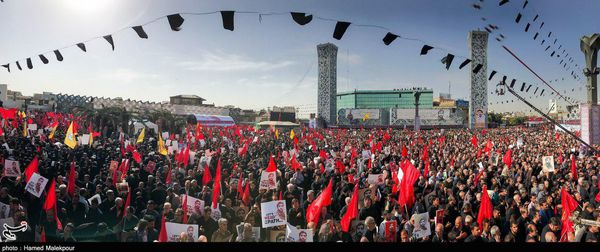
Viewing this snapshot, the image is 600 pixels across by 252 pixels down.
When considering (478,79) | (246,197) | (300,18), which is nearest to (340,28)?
(300,18)

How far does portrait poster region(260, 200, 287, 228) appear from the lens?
5688 millimetres

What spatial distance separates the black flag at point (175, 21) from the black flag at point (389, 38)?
11.2ft

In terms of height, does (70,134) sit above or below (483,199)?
above

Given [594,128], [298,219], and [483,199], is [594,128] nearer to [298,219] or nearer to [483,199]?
[483,199]

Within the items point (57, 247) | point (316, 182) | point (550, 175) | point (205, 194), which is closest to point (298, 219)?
point (205, 194)

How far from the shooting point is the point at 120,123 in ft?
83.3

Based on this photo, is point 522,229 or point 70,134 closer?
point 522,229

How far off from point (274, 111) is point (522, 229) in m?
56.8

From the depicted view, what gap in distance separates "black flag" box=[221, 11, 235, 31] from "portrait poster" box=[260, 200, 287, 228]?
2.70 m

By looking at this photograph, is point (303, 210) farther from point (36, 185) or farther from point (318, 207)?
point (36, 185)

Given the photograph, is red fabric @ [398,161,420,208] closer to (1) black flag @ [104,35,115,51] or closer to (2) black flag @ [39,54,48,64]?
(1) black flag @ [104,35,115,51]

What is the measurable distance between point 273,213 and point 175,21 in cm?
327

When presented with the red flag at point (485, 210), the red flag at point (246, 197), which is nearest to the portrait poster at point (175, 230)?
the red flag at point (246, 197)

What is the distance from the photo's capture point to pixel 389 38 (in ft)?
22.4
